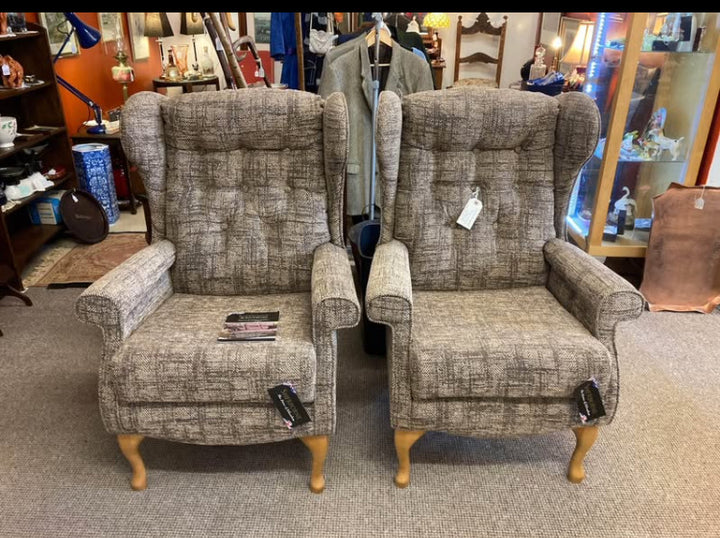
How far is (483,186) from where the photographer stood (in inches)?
81.7

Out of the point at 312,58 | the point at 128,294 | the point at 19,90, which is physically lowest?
the point at 128,294

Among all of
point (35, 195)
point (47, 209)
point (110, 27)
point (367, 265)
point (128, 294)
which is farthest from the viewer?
point (110, 27)

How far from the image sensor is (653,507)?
1664 millimetres

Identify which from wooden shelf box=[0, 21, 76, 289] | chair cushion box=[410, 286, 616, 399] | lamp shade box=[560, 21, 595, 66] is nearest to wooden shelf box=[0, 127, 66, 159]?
wooden shelf box=[0, 21, 76, 289]

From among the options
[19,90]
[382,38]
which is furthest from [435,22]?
[19,90]

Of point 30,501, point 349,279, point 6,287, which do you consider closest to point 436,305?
point 349,279

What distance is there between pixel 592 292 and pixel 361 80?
1.57 m

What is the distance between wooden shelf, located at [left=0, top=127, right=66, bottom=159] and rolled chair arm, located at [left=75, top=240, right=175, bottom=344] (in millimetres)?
1446

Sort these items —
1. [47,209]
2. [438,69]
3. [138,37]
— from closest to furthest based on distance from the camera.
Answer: [47,209]
[138,37]
[438,69]

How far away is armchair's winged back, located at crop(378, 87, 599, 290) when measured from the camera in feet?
6.50

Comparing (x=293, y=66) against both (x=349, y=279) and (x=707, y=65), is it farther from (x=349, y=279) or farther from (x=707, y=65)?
(x=707, y=65)

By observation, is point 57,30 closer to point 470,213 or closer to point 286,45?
point 286,45

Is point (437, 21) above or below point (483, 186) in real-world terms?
above

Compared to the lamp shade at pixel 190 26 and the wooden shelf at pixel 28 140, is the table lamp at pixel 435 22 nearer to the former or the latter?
→ the lamp shade at pixel 190 26
